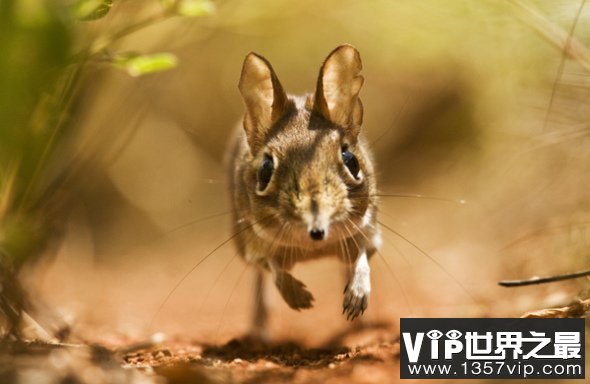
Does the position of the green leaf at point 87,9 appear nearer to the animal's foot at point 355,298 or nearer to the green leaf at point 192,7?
the green leaf at point 192,7

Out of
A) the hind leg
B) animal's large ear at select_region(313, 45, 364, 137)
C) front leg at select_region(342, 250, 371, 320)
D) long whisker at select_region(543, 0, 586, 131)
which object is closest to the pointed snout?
front leg at select_region(342, 250, 371, 320)

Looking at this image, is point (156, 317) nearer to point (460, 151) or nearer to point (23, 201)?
point (23, 201)

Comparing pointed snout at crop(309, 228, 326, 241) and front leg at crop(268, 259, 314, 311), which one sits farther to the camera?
front leg at crop(268, 259, 314, 311)

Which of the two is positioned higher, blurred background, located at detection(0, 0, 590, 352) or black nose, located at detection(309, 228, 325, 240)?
blurred background, located at detection(0, 0, 590, 352)

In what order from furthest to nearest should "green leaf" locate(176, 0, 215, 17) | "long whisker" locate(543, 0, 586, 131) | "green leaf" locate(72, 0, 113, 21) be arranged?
1. "long whisker" locate(543, 0, 586, 131)
2. "green leaf" locate(176, 0, 215, 17)
3. "green leaf" locate(72, 0, 113, 21)

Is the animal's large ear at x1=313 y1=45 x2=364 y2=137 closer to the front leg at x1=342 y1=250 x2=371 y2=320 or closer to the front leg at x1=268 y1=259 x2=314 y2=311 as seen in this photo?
the front leg at x1=342 y1=250 x2=371 y2=320

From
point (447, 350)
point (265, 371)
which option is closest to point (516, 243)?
point (447, 350)

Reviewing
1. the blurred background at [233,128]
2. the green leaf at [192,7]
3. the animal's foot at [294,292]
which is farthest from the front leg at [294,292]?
the green leaf at [192,7]

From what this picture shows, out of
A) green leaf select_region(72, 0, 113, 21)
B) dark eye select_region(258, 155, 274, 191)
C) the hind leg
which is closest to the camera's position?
green leaf select_region(72, 0, 113, 21)
